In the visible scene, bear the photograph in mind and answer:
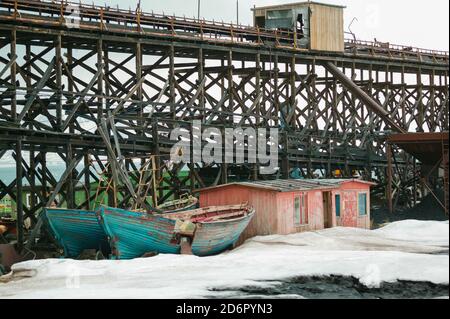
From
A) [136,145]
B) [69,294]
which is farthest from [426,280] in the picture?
[136,145]

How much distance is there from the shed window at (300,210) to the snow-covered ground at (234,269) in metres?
2.24

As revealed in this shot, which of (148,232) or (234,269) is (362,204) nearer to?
(148,232)

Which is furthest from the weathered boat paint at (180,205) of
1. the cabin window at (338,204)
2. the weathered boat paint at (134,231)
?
the cabin window at (338,204)

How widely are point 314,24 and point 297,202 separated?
20.0 metres

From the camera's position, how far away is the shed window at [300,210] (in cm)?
2289

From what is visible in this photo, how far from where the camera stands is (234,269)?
16000 millimetres

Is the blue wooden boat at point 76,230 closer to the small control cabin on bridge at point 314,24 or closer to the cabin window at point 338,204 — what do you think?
the cabin window at point 338,204

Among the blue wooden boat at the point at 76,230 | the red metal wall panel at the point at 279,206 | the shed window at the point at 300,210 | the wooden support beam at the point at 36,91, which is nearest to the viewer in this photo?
the blue wooden boat at the point at 76,230

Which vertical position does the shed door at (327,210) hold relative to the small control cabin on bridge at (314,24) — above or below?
below

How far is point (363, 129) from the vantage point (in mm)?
41156

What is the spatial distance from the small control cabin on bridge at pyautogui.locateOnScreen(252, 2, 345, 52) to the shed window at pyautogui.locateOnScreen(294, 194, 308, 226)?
714 inches

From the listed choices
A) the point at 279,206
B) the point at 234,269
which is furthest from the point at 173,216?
the point at 234,269

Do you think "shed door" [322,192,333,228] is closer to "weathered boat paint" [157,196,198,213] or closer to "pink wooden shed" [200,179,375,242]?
"pink wooden shed" [200,179,375,242]
